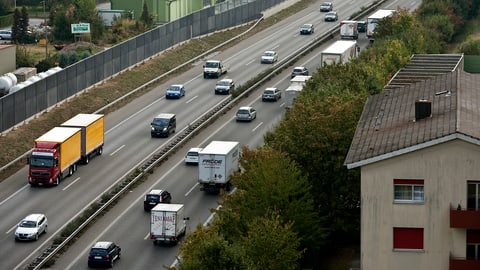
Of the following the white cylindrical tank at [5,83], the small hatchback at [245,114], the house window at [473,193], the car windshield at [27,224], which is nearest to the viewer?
the house window at [473,193]

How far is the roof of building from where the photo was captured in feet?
190

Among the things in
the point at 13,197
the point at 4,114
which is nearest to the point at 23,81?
the point at 4,114

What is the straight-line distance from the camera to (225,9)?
158125 mm

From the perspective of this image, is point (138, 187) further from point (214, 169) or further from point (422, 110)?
point (422, 110)

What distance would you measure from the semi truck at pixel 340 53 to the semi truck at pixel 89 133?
28671mm

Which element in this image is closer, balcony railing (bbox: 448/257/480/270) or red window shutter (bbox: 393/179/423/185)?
balcony railing (bbox: 448/257/480/270)

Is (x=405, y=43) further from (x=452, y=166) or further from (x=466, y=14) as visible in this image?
(x=452, y=166)

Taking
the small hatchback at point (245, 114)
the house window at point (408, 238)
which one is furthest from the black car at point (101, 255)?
the small hatchback at point (245, 114)

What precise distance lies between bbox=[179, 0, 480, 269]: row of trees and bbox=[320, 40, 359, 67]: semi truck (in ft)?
103

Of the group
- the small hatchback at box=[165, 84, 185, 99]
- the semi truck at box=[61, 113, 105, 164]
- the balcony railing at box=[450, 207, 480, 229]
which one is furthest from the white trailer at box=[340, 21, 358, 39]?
the balcony railing at box=[450, 207, 480, 229]

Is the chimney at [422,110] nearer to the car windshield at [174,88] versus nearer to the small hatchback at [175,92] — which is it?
the small hatchback at [175,92]

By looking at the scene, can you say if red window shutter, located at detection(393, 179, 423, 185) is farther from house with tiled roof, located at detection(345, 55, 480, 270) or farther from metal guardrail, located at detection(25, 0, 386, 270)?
metal guardrail, located at detection(25, 0, 386, 270)

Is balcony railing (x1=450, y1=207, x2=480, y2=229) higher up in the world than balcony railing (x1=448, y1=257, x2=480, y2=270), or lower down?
higher up

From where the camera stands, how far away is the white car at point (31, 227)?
78938 mm
